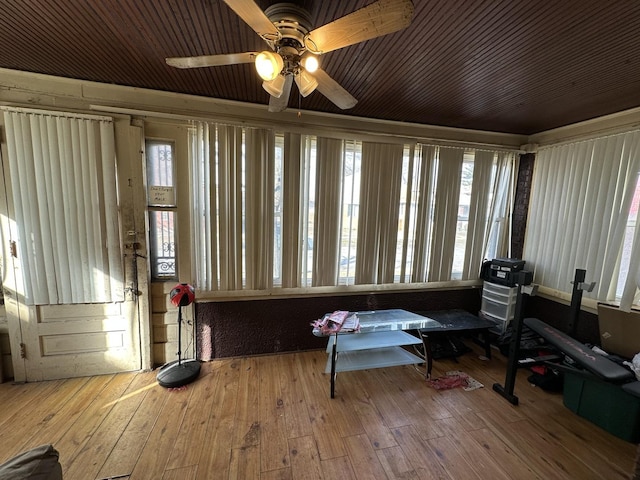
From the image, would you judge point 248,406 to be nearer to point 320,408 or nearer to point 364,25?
point 320,408

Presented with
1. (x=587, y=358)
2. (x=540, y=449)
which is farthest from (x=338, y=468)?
(x=587, y=358)

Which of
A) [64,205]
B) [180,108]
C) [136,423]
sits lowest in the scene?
[136,423]

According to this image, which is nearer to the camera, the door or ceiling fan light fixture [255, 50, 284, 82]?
ceiling fan light fixture [255, 50, 284, 82]

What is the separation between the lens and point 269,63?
120cm

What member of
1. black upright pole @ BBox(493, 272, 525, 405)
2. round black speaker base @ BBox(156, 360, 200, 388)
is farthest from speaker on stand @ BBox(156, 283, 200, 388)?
black upright pole @ BBox(493, 272, 525, 405)

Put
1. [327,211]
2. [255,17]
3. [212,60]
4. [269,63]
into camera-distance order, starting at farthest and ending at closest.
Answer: [327,211]
[212,60]
[269,63]
[255,17]

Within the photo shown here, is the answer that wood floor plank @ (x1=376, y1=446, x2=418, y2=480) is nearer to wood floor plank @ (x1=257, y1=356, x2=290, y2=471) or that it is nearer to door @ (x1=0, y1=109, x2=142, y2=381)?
wood floor plank @ (x1=257, y1=356, x2=290, y2=471)

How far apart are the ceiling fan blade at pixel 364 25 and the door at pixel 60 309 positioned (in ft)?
6.66

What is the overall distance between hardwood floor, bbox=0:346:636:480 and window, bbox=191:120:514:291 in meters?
0.98

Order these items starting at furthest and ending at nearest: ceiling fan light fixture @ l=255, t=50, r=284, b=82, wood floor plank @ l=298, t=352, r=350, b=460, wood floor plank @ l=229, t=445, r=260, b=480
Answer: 1. wood floor plank @ l=298, t=352, r=350, b=460
2. wood floor plank @ l=229, t=445, r=260, b=480
3. ceiling fan light fixture @ l=255, t=50, r=284, b=82

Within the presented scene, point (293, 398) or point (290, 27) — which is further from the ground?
point (290, 27)

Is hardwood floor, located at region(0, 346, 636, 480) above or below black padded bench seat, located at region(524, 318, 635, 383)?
below

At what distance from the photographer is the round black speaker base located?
2.25 meters

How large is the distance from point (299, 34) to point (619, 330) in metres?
3.34
